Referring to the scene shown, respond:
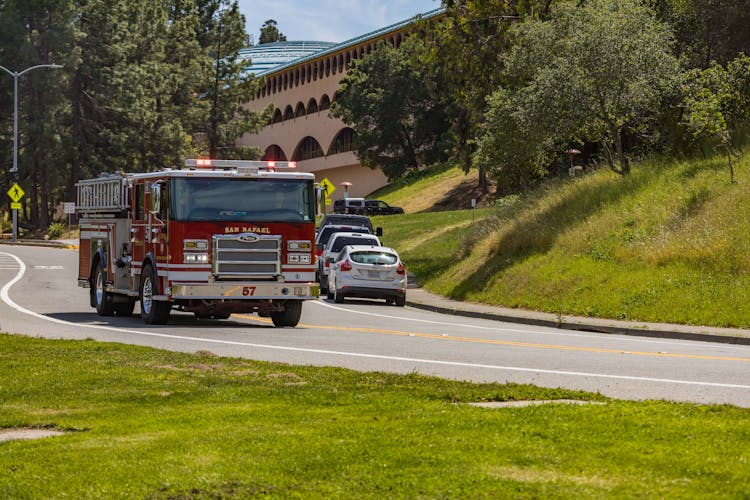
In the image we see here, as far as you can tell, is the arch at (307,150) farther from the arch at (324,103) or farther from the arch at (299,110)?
the arch at (324,103)

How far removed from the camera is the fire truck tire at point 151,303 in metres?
22.7

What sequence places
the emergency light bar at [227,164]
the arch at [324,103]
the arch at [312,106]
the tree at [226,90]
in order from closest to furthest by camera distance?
the emergency light bar at [227,164]
the tree at [226,90]
the arch at [324,103]
the arch at [312,106]

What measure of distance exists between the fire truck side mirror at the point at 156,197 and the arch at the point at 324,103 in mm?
94193

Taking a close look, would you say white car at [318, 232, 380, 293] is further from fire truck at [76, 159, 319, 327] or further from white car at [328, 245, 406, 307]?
fire truck at [76, 159, 319, 327]

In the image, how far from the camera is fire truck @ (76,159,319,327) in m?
22.0

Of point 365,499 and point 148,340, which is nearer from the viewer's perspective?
point 365,499

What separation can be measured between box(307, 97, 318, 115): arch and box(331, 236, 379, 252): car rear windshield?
8304cm

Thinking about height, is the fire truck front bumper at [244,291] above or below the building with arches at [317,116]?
below

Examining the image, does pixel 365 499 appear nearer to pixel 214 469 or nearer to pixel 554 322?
pixel 214 469

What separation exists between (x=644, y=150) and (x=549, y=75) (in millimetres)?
7035

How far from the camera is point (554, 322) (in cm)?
2612

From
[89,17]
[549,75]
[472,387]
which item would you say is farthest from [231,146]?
[472,387]

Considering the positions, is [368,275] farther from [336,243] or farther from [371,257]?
[336,243]

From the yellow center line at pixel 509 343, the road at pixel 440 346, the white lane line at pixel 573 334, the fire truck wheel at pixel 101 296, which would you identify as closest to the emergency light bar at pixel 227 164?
the road at pixel 440 346
